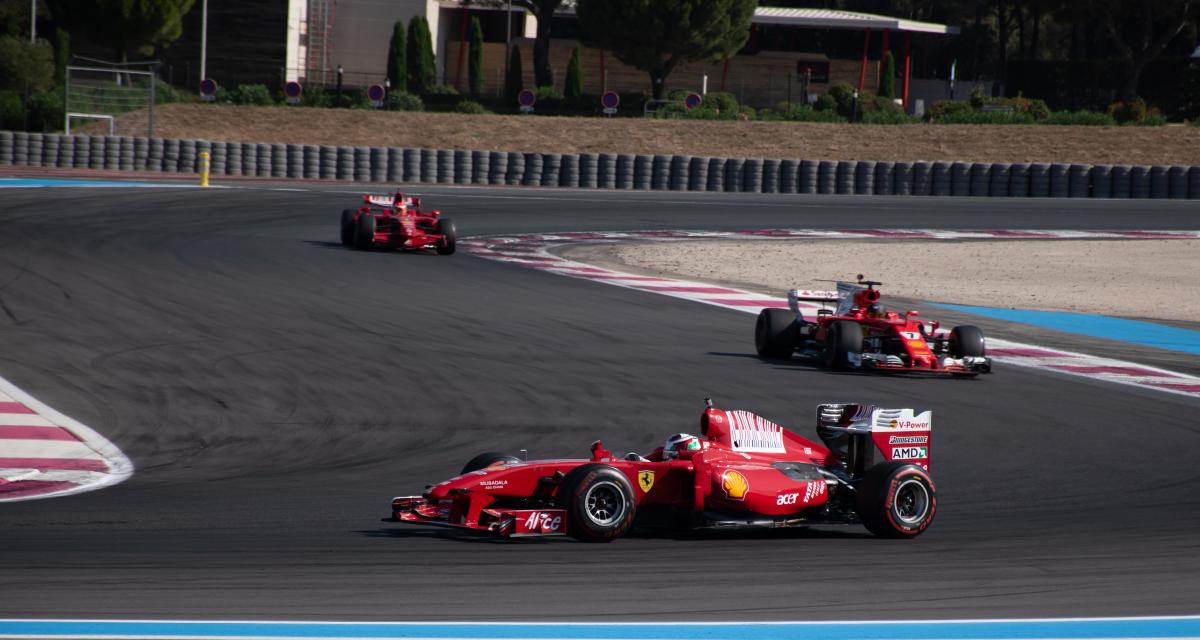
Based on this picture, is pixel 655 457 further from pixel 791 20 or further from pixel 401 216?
pixel 791 20

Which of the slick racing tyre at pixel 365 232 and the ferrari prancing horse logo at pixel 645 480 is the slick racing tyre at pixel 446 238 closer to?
the slick racing tyre at pixel 365 232

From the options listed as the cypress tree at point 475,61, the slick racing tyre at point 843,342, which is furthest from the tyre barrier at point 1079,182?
the cypress tree at point 475,61

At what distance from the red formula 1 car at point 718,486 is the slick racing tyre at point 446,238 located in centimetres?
1606

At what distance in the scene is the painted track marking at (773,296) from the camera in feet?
49.0

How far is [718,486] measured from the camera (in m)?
7.47

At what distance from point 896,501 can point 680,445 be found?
113 cm

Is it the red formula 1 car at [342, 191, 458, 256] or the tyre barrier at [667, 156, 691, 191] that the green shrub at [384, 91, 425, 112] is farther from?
the red formula 1 car at [342, 191, 458, 256]

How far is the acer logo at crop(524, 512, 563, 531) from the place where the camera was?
7.07 metres

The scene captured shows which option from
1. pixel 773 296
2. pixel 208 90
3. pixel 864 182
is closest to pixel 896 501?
pixel 773 296

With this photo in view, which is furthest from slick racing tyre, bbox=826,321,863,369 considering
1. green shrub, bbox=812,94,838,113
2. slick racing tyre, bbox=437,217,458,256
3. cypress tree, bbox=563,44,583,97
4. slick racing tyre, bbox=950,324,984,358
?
cypress tree, bbox=563,44,583,97

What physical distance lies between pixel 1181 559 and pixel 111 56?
59.7m

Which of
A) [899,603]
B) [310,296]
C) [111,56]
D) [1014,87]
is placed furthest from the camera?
[1014,87]

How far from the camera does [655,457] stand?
7.71 m

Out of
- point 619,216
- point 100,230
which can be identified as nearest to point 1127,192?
point 619,216
